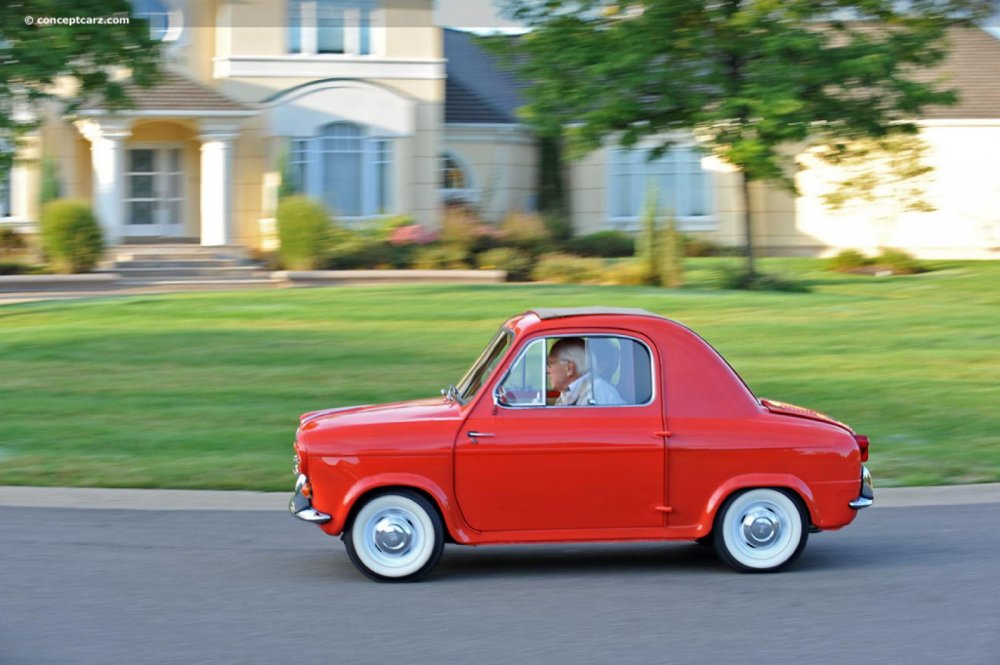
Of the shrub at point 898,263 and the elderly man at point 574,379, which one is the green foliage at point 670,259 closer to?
the shrub at point 898,263

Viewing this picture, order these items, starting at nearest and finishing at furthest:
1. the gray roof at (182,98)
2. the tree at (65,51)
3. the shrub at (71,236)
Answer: the tree at (65,51)
the shrub at (71,236)
the gray roof at (182,98)

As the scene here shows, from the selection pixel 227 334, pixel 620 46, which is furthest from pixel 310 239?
pixel 227 334

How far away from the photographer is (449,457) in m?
7.35

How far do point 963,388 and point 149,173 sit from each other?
22.5 metres

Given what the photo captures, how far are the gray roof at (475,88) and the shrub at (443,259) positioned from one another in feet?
23.1

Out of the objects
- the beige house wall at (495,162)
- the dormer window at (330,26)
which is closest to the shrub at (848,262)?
the beige house wall at (495,162)

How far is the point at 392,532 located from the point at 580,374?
53.7 inches

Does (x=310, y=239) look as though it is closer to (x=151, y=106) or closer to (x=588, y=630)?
(x=151, y=106)

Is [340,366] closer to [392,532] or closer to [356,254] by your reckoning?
[392,532]

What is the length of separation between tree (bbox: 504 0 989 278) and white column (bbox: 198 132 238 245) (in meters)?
9.42

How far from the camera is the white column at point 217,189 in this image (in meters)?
30.7

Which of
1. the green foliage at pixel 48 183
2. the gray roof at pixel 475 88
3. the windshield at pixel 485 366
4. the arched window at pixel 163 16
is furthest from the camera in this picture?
the gray roof at pixel 475 88

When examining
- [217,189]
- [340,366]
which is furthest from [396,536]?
[217,189]

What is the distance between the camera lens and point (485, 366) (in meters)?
7.80
